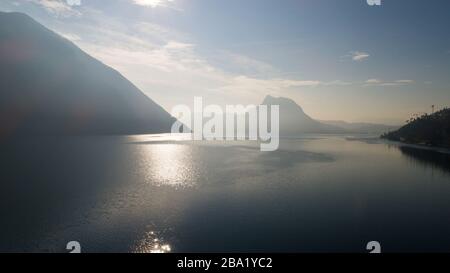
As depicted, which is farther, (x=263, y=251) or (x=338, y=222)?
(x=338, y=222)

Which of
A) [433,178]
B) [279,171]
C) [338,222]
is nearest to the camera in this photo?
[338,222]

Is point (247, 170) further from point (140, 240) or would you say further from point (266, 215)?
point (140, 240)

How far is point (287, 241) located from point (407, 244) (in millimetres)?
13022

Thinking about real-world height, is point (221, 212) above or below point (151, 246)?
above

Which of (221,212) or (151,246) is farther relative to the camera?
(221,212)

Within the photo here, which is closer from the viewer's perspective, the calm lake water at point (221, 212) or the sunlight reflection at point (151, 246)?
the sunlight reflection at point (151, 246)

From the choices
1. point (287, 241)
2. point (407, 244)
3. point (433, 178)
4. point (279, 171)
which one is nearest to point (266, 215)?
point (287, 241)

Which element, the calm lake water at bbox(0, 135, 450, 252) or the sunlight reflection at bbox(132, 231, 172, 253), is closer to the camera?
the sunlight reflection at bbox(132, 231, 172, 253)

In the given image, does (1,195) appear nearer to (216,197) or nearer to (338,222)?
(216,197)

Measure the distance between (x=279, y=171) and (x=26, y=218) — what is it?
198ft

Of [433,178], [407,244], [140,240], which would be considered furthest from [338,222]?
[433,178]

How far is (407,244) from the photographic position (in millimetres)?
30781
